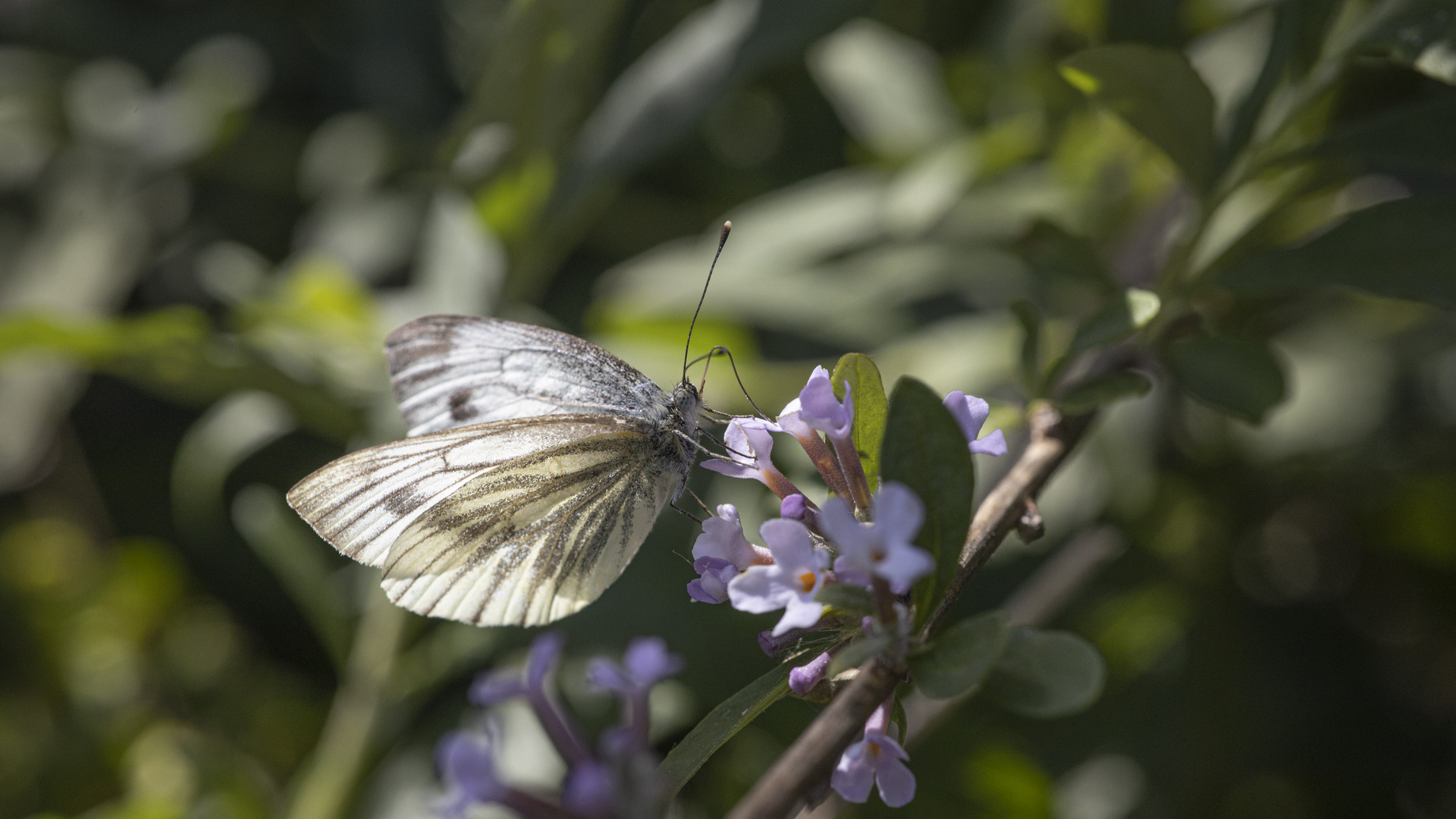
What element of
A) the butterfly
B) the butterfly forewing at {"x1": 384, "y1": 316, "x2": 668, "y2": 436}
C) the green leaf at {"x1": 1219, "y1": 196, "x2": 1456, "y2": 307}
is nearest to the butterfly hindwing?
the butterfly

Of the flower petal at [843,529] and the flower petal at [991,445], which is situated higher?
the flower petal at [843,529]

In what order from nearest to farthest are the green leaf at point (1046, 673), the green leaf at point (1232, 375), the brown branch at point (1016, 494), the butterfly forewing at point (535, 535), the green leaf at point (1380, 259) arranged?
the green leaf at point (1046, 673) < the brown branch at point (1016, 494) < the green leaf at point (1380, 259) < the green leaf at point (1232, 375) < the butterfly forewing at point (535, 535)

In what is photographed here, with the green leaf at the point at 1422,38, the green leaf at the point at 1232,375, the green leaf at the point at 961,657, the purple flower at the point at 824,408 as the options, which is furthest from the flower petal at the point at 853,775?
the green leaf at the point at 1422,38

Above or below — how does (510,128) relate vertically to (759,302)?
above

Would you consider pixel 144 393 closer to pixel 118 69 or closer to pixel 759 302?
pixel 118 69

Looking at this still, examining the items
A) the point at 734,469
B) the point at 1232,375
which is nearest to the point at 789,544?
the point at 734,469

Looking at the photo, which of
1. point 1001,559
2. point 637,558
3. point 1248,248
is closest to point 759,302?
point 637,558

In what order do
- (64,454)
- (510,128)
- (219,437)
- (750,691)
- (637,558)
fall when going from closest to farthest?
(750,691) < (510,128) < (637,558) < (219,437) < (64,454)

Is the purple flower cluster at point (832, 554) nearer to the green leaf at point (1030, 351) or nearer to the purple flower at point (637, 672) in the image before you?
the purple flower at point (637, 672)
